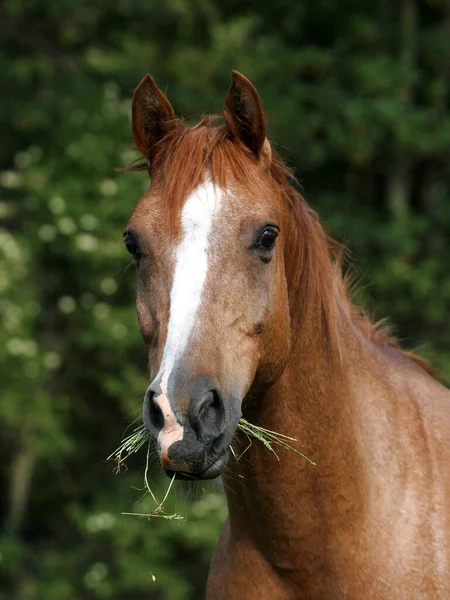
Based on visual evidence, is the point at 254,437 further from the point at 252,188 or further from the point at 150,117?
the point at 150,117

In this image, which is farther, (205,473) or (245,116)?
(245,116)

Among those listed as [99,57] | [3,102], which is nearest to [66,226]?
[3,102]

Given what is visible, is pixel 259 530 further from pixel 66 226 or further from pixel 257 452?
pixel 66 226

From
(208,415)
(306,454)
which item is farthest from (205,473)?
(306,454)

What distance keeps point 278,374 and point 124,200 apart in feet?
26.0

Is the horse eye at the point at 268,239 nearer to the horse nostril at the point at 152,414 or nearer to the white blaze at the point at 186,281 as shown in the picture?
the white blaze at the point at 186,281

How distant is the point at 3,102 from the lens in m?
12.9

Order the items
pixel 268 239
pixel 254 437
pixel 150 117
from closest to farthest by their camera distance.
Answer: pixel 268 239
pixel 254 437
pixel 150 117

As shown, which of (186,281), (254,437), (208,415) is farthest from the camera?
(254,437)

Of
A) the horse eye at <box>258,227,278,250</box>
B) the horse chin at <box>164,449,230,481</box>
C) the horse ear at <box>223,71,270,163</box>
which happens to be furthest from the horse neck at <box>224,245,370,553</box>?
A: the horse ear at <box>223,71,270,163</box>

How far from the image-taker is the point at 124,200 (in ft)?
36.1

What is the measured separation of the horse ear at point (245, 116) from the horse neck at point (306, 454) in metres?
0.67

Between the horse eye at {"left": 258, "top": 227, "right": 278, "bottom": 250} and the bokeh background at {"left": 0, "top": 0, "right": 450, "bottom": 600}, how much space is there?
7.35 metres

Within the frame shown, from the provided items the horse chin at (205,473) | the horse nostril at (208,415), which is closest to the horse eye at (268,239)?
the horse nostril at (208,415)
